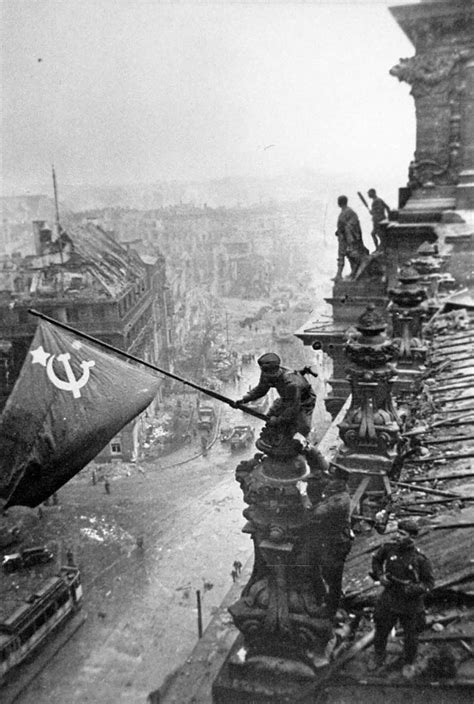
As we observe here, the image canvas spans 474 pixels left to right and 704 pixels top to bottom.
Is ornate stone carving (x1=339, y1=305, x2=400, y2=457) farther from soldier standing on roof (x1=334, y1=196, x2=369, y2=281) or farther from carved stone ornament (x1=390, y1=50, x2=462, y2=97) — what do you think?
carved stone ornament (x1=390, y1=50, x2=462, y2=97)

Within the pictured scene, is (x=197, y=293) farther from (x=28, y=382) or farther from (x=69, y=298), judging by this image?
(x=28, y=382)

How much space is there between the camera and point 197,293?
3278 inches


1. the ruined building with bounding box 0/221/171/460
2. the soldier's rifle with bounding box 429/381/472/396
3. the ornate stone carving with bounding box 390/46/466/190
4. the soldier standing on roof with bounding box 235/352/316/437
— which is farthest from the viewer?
the ruined building with bounding box 0/221/171/460

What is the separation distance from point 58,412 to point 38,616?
62.4 feet

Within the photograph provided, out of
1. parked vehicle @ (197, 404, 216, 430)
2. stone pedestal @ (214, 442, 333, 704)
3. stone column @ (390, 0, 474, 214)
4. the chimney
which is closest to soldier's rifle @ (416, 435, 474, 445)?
stone pedestal @ (214, 442, 333, 704)

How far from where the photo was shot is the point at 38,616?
84.2 ft

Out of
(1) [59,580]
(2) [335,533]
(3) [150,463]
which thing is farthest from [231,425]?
(2) [335,533]

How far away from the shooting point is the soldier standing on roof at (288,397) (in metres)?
6.29

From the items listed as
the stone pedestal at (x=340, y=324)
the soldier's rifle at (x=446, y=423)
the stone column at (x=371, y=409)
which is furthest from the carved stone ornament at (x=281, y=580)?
the stone pedestal at (x=340, y=324)

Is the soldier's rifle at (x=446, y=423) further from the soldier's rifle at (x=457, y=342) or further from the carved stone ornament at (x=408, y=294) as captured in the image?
the carved stone ornament at (x=408, y=294)

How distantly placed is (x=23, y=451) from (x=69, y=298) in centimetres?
3920

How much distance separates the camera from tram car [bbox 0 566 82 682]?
78.7ft

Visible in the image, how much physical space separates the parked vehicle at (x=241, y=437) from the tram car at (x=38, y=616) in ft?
67.9

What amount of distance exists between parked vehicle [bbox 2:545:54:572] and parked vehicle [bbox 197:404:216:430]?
21908mm
